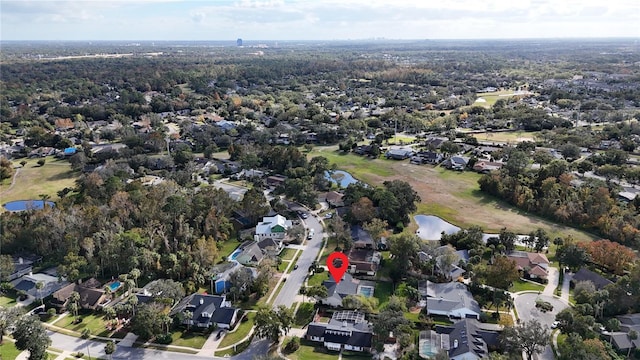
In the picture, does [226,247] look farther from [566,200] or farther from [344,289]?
[566,200]

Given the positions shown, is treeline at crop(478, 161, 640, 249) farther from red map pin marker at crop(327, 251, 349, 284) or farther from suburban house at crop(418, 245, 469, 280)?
red map pin marker at crop(327, 251, 349, 284)

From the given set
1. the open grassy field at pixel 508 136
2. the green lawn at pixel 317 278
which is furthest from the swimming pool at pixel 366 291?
→ the open grassy field at pixel 508 136

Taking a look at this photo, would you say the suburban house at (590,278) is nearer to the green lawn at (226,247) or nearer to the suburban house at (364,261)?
the suburban house at (364,261)

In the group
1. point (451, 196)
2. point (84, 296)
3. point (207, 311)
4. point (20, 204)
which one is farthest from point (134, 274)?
point (451, 196)

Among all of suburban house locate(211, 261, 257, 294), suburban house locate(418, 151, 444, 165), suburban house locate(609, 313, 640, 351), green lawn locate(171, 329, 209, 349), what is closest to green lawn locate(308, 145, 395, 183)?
suburban house locate(418, 151, 444, 165)

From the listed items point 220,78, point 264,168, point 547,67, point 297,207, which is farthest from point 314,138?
point 547,67

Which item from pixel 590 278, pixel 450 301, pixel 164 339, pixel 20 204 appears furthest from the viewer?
pixel 20 204

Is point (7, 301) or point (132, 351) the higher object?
point (7, 301)
